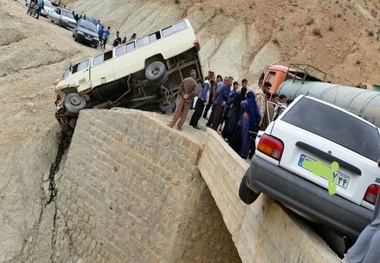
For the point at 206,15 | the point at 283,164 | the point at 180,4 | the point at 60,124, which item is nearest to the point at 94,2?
the point at 180,4

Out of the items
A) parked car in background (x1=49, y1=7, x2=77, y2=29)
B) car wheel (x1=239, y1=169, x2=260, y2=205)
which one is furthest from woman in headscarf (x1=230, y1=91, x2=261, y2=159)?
parked car in background (x1=49, y1=7, x2=77, y2=29)

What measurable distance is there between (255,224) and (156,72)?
25.9 ft

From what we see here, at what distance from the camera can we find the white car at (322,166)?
4.64 meters

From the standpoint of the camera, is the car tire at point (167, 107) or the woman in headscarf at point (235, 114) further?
the car tire at point (167, 107)

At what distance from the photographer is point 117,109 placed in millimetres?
12727

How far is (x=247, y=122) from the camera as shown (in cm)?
969

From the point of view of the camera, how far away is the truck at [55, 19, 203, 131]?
13461 mm

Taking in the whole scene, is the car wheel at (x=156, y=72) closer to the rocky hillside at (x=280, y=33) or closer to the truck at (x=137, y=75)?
the truck at (x=137, y=75)

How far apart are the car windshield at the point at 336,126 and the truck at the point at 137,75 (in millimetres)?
8016

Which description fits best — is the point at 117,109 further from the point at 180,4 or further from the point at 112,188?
the point at 180,4

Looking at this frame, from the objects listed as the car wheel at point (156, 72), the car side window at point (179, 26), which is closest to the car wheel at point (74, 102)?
the car wheel at point (156, 72)

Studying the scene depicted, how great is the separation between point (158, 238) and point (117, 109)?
13.0 feet

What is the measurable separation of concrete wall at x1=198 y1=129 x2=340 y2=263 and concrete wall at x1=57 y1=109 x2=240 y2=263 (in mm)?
1031

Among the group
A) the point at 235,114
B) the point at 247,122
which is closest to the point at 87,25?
the point at 235,114
